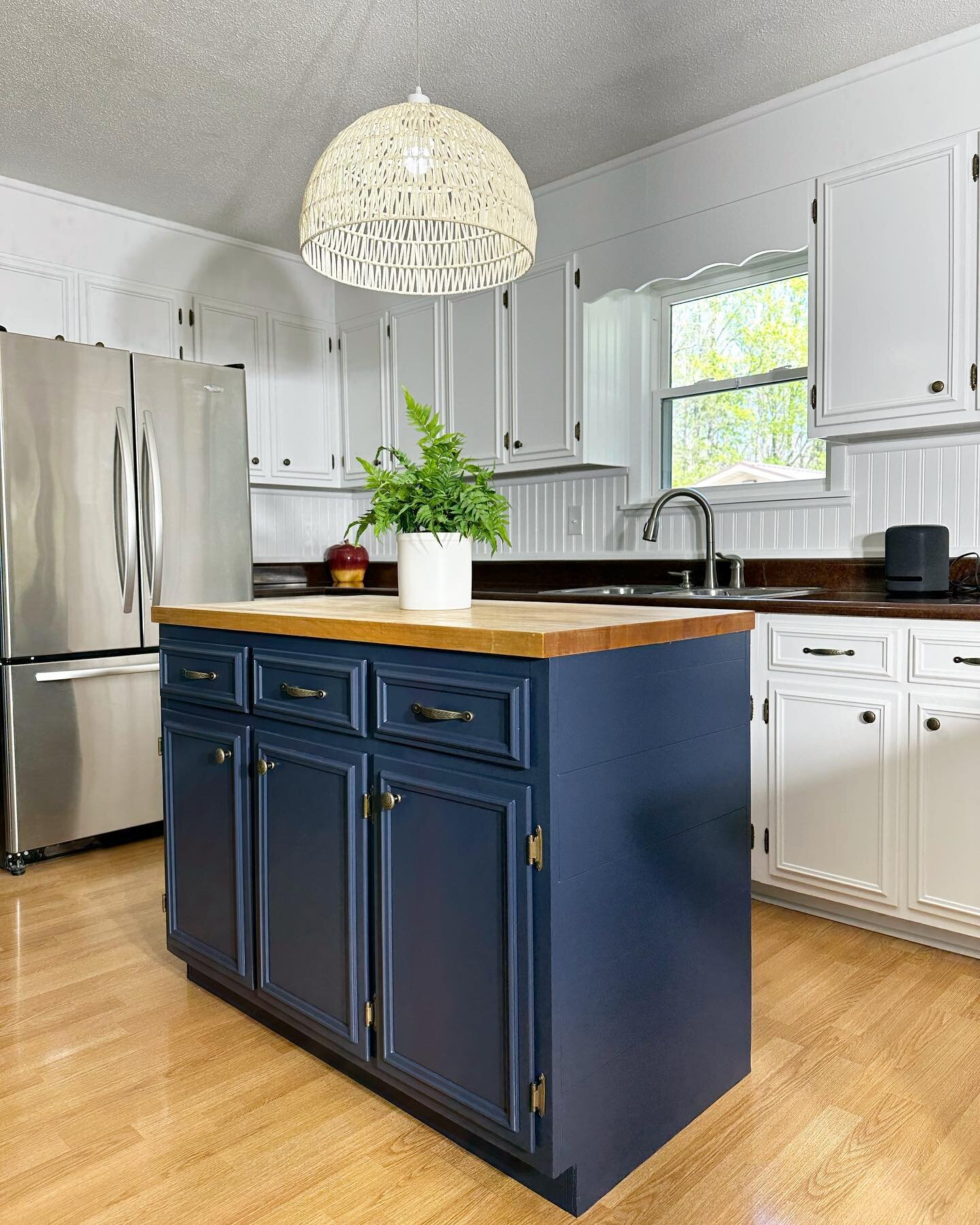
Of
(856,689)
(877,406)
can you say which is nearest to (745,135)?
(877,406)

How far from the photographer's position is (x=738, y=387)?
3.50 metres

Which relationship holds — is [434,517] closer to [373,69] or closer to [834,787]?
[834,787]

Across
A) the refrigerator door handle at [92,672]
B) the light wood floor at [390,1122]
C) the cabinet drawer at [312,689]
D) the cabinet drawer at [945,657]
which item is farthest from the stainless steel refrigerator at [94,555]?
the cabinet drawer at [945,657]

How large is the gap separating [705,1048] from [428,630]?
96 centimetres

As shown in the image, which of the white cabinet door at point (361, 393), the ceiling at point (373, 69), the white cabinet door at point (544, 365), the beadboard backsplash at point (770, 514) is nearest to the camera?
the ceiling at point (373, 69)

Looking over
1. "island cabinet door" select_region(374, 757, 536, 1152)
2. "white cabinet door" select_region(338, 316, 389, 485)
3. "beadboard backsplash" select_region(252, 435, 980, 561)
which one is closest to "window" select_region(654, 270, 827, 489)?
"beadboard backsplash" select_region(252, 435, 980, 561)

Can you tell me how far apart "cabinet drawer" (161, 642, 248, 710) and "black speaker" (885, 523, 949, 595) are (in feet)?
6.34

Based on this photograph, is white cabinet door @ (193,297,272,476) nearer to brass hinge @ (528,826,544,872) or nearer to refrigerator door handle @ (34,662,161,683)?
refrigerator door handle @ (34,662,161,683)

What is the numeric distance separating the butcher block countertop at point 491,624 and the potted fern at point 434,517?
7 centimetres

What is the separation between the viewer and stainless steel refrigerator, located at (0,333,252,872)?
10.3ft

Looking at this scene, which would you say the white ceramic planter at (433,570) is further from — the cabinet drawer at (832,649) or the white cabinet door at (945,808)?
the white cabinet door at (945,808)

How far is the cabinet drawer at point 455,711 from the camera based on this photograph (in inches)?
55.5

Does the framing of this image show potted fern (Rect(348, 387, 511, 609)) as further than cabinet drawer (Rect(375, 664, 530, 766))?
Yes

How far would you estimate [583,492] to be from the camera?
13.1 ft
